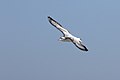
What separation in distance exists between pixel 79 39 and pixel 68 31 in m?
3.02

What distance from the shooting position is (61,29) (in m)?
27.5

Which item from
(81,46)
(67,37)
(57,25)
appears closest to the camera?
(81,46)

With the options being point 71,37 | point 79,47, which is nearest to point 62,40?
point 71,37

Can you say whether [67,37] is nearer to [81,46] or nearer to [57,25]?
[57,25]

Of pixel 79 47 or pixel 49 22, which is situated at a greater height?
pixel 49 22

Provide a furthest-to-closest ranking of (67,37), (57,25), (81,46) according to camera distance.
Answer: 1. (57,25)
2. (67,37)
3. (81,46)

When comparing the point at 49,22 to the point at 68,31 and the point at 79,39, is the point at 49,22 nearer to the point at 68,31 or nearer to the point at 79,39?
the point at 68,31

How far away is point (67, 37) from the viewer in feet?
84.8

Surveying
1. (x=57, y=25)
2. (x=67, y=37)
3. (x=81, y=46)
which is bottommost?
(x=81, y=46)

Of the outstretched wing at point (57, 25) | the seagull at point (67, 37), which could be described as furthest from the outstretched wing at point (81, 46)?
the outstretched wing at point (57, 25)

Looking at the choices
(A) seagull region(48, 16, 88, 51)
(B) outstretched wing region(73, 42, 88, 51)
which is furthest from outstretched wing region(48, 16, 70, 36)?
(B) outstretched wing region(73, 42, 88, 51)

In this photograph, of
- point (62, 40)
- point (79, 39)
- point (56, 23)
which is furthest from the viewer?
point (56, 23)

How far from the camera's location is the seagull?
23.5 meters

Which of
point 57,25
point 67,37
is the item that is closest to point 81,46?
point 67,37
